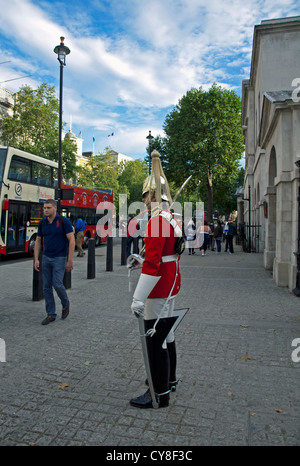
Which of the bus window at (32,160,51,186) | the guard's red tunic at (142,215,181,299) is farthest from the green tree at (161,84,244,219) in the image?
the guard's red tunic at (142,215,181,299)

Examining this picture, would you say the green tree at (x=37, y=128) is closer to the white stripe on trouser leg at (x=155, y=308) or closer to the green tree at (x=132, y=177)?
the white stripe on trouser leg at (x=155, y=308)

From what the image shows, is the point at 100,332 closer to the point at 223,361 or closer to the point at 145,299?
the point at 223,361

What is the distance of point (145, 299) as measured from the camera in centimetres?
289

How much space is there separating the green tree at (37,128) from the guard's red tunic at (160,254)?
1314 inches

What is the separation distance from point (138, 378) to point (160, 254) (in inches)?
62.1

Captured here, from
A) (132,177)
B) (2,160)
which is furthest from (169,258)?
(132,177)

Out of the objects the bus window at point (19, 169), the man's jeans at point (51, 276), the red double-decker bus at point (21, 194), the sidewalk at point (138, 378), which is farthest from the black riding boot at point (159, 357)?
the bus window at point (19, 169)

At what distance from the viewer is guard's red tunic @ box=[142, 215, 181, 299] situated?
288cm

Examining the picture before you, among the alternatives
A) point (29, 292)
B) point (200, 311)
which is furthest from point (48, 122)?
point (200, 311)

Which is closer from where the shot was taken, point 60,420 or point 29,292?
point 60,420

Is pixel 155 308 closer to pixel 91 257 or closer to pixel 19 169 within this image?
pixel 91 257

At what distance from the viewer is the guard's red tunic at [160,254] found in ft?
9.44

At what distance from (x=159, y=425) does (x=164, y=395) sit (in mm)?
304

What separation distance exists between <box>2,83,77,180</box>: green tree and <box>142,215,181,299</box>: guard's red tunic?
33373 mm
